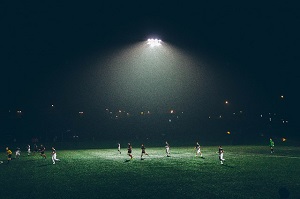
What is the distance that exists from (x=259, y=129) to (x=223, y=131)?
1102 cm

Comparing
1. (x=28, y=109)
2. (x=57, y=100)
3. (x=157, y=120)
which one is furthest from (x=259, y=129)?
(x=28, y=109)

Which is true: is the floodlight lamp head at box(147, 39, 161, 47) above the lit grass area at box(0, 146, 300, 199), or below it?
above

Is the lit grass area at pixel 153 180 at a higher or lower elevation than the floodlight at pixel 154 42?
lower

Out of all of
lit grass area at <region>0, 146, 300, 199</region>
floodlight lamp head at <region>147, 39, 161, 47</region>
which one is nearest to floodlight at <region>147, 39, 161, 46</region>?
floodlight lamp head at <region>147, 39, 161, 47</region>

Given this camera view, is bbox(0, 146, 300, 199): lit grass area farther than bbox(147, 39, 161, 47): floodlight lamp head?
No

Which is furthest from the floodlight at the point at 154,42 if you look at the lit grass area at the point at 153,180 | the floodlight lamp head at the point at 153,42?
the lit grass area at the point at 153,180

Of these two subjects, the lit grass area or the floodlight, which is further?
the floodlight

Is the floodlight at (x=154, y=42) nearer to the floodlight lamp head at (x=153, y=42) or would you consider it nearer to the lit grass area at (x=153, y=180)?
the floodlight lamp head at (x=153, y=42)

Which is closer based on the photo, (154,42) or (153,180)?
(153,180)

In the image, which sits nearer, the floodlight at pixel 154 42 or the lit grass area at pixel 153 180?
the lit grass area at pixel 153 180

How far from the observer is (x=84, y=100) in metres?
91.1

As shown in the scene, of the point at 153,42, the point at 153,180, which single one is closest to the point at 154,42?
the point at 153,42

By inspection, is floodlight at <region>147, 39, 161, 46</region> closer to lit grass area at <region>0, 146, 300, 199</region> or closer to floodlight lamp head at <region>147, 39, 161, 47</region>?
floodlight lamp head at <region>147, 39, 161, 47</region>

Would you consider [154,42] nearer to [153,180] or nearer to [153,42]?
[153,42]
